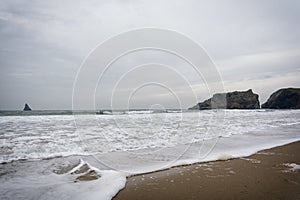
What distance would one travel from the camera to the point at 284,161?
5344 mm

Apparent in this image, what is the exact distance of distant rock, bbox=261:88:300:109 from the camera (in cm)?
5692

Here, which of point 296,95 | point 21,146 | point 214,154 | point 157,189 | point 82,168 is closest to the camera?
point 157,189

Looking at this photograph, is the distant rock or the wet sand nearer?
the wet sand

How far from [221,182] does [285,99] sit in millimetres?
66816

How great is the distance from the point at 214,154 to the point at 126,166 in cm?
269

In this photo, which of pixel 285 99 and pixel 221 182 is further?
pixel 285 99

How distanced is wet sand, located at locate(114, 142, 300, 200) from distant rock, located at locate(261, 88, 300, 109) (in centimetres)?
6236

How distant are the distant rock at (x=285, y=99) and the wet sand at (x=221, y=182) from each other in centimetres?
6236

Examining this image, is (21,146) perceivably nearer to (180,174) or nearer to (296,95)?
(180,174)

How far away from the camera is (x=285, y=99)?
195 feet

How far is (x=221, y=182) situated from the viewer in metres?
3.87

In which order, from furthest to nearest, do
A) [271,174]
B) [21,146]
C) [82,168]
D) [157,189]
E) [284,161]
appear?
1. [21,146]
2. [284,161]
3. [82,168]
4. [271,174]
5. [157,189]

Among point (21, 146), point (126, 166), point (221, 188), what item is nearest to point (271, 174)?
point (221, 188)

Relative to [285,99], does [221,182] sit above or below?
below
